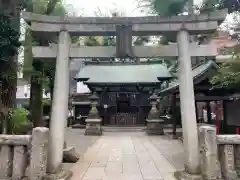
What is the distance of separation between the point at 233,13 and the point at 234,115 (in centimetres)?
435

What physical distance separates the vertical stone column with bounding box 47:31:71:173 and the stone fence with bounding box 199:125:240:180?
3030 mm

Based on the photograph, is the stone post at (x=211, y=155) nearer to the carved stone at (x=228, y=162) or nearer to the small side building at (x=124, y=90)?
the carved stone at (x=228, y=162)

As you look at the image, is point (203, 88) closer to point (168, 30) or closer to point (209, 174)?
point (168, 30)

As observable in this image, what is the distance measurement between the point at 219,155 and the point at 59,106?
3540 mm

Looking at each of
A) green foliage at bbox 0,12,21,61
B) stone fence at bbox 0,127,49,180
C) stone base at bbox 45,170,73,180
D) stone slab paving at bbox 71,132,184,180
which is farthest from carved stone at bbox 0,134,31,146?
green foliage at bbox 0,12,21,61

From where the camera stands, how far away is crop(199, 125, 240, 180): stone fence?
486cm

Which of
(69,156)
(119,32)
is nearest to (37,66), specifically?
(69,156)

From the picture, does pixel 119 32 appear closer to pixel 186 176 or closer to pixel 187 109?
pixel 187 109

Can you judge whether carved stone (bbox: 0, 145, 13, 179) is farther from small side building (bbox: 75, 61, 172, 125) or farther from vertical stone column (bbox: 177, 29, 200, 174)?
small side building (bbox: 75, 61, 172, 125)

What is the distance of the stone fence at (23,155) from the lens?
4809 millimetres

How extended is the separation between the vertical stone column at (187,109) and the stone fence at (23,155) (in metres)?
2.99

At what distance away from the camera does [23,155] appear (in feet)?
16.3

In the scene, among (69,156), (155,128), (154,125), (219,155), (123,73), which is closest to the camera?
(219,155)

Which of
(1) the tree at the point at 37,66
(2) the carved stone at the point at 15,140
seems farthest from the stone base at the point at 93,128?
(2) the carved stone at the point at 15,140
